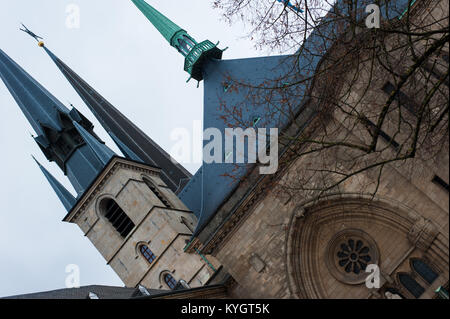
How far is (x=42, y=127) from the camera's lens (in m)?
28.6

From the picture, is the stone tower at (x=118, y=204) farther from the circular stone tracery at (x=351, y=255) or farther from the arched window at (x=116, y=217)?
the circular stone tracery at (x=351, y=255)

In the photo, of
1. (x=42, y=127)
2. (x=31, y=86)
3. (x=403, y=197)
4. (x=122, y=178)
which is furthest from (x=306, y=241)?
(x=31, y=86)

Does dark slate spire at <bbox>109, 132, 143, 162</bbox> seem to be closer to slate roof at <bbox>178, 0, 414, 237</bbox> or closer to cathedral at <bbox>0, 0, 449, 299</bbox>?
cathedral at <bbox>0, 0, 449, 299</bbox>

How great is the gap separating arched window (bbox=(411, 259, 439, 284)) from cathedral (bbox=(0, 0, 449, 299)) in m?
0.03

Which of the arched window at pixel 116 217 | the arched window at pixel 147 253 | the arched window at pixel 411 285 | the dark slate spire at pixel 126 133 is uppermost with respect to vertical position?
the dark slate spire at pixel 126 133

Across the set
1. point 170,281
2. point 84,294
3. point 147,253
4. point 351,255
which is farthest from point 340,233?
point 147,253

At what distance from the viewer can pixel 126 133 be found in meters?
34.2

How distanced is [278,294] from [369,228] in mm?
3474

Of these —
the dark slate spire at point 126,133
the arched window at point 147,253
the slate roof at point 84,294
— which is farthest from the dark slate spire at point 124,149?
the slate roof at point 84,294

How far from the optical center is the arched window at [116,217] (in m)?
24.2

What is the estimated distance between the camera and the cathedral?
498 inches

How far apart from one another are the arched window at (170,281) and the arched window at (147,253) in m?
1.12
